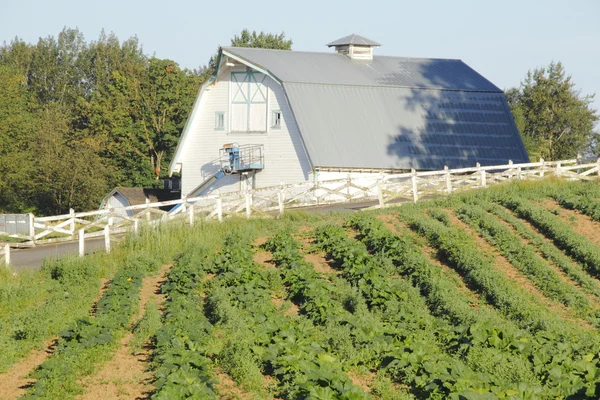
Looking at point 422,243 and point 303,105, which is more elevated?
point 303,105

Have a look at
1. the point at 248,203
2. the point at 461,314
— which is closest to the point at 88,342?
the point at 461,314

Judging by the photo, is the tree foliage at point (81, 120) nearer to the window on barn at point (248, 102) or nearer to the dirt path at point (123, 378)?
the window on barn at point (248, 102)

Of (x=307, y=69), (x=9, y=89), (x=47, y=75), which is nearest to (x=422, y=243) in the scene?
(x=307, y=69)

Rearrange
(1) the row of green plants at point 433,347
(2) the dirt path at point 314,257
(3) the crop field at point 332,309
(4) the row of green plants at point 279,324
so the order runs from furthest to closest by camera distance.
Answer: (2) the dirt path at point 314,257
(3) the crop field at point 332,309
(4) the row of green plants at point 279,324
(1) the row of green plants at point 433,347

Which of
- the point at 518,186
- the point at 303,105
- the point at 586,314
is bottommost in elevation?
the point at 586,314

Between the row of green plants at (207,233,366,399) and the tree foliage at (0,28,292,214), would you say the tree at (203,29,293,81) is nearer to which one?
the tree foliage at (0,28,292,214)

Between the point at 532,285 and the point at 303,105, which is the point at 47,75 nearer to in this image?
the point at 303,105

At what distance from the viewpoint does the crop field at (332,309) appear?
1697 cm

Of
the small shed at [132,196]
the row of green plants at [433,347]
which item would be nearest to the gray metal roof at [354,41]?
the small shed at [132,196]

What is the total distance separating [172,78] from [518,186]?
43.3 m

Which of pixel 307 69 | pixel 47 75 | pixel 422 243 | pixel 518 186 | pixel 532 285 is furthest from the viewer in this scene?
pixel 47 75

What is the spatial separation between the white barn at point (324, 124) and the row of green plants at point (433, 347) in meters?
19.8

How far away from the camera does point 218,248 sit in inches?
1141

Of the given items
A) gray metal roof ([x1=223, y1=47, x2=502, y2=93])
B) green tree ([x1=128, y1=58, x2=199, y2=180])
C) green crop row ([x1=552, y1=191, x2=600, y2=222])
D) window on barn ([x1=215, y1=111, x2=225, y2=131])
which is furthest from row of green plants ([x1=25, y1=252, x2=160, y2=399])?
green tree ([x1=128, y1=58, x2=199, y2=180])
